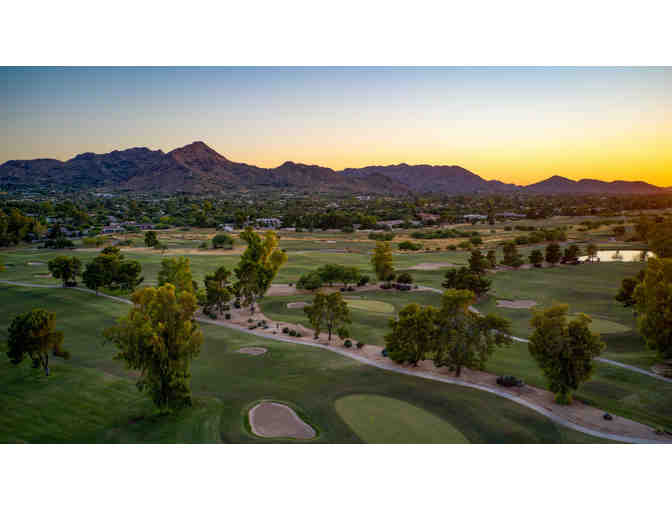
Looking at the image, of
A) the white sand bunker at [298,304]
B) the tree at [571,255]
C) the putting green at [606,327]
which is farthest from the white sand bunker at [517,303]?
the tree at [571,255]

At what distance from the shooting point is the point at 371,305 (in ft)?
140

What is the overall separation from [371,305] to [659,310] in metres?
24.9

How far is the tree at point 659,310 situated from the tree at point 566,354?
8165mm

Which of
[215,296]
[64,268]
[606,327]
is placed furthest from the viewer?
[64,268]

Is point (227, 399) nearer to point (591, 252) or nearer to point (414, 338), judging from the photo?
point (414, 338)

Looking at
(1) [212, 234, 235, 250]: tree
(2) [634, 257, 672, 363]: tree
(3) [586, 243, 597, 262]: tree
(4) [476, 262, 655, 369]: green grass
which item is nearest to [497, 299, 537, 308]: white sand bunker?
(4) [476, 262, 655, 369]: green grass

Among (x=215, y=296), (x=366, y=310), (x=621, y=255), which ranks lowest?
(x=366, y=310)

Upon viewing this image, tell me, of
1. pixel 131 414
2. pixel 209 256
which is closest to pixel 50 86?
pixel 131 414

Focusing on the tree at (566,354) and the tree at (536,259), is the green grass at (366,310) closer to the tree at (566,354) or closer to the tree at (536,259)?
the tree at (566,354)

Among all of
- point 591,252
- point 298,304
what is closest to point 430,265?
point 591,252

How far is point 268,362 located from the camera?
26094mm

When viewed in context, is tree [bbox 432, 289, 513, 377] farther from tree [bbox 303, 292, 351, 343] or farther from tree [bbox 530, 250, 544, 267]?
tree [bbox 530, 250, 544, 267]

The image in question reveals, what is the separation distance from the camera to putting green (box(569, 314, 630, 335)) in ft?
105

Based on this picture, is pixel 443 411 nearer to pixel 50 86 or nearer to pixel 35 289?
pixel 50 86
